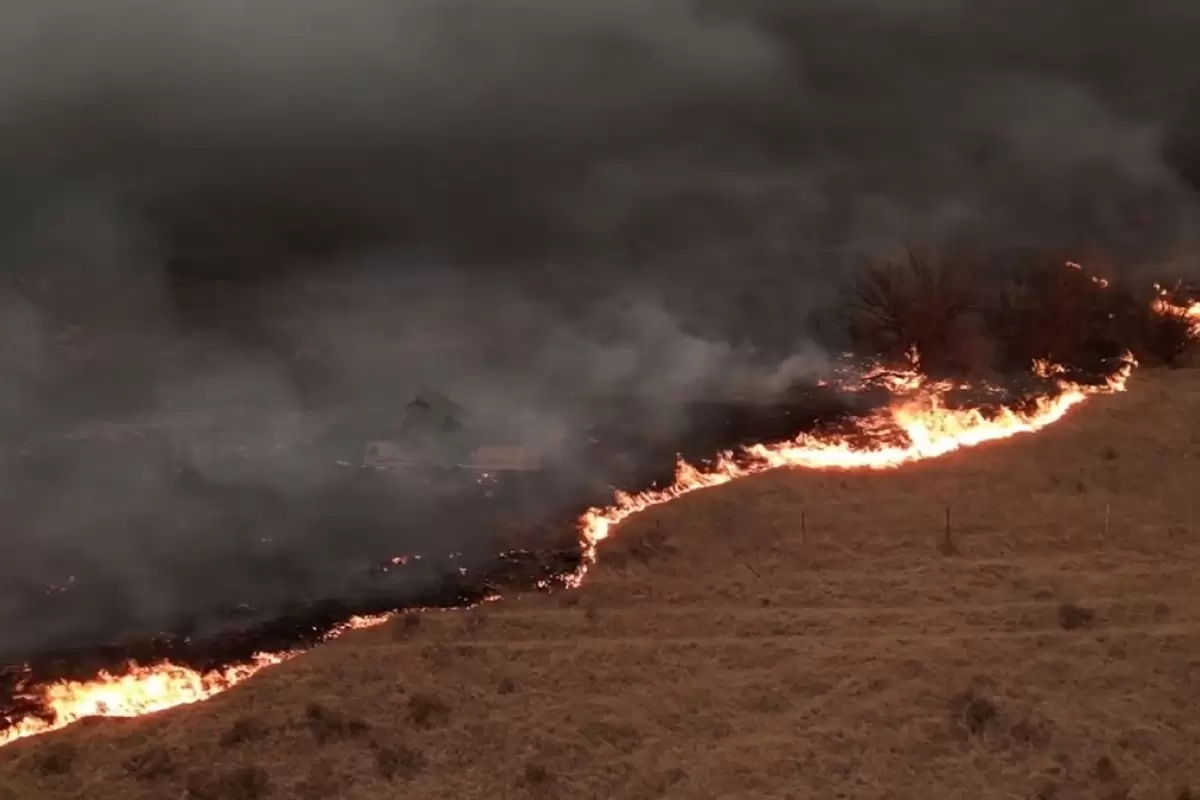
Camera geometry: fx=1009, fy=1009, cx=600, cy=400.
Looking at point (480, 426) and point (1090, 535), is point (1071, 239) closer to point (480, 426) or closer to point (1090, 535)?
point (1090, 535)

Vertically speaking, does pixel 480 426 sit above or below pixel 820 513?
above

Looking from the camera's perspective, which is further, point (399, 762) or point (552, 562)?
point (552, 562)

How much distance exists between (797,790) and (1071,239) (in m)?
6.12

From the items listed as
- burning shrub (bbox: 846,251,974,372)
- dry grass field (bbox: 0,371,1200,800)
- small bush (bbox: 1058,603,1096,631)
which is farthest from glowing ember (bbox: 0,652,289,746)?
burning shrub (bbox: 846,251,974,372)

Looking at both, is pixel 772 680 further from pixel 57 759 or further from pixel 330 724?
pixel 57 759

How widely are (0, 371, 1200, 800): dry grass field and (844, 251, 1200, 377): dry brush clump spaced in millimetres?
1633

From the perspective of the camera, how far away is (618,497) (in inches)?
204

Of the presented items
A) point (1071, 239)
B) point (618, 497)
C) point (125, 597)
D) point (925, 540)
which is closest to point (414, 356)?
point (618, 497)

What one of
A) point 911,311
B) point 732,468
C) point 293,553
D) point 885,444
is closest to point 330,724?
point 293,553

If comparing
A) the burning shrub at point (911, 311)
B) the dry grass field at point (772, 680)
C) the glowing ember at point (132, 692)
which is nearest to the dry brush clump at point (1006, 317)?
the burning shrub at point (911, 311)

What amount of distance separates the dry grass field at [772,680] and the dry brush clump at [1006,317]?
1.63m

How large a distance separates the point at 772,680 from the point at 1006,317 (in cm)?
391

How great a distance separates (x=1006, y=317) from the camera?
6824mm

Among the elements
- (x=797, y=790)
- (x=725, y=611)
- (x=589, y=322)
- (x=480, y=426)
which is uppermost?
(x=589, y=322)
